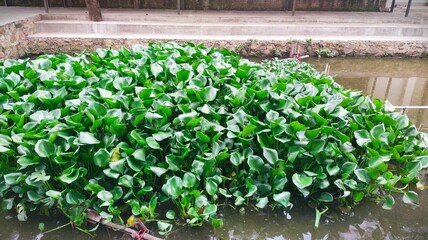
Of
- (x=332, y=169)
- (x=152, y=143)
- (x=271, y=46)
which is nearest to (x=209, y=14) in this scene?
(x=271, y=46)

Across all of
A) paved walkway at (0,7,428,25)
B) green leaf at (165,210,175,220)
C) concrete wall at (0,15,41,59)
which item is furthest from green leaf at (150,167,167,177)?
paved walkway at (0,7,428,25)

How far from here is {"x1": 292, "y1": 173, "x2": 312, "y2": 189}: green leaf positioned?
2.47m

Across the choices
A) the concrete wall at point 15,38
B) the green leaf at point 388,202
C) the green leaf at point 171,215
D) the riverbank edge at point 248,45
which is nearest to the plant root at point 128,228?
the green leaf at point 171,215

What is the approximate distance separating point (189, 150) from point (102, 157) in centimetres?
63

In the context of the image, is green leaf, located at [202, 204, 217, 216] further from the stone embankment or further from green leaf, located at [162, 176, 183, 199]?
the stone embankment

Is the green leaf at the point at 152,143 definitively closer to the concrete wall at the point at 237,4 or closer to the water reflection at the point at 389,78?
the water reflection at the point at 389,78

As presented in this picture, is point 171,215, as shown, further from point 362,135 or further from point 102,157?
point 362,135

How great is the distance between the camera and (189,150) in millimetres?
2611

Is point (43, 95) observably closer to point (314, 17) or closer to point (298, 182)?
point (298, 182)

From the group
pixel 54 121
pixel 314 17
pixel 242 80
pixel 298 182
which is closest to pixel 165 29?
pixel 314 17

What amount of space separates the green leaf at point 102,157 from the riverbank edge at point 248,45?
5.61 meters

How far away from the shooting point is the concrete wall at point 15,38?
6.76 m

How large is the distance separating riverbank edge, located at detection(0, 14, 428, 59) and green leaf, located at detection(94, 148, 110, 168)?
561cm

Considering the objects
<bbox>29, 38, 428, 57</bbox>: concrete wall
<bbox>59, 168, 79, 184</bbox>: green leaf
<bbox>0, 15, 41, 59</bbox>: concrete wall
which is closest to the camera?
<bbox>59, 168, 79, 184</bbox>: green leaf
